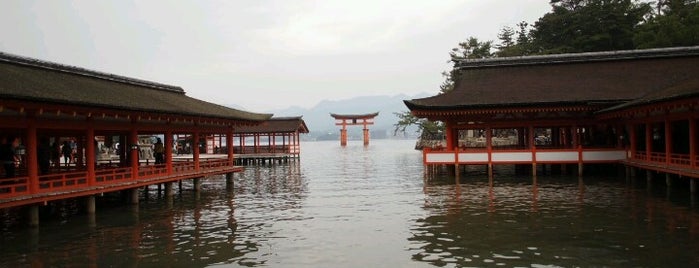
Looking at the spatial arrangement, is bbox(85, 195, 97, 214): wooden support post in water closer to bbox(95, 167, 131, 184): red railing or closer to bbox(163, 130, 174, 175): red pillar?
bbox(95, 167, 131, 184): red railing

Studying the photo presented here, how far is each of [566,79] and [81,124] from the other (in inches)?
1073

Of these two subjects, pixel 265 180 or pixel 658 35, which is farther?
pixel 658 35

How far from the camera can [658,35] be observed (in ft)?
153

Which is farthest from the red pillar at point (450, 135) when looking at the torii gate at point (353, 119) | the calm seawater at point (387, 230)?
the torii gate at point (353, 119)

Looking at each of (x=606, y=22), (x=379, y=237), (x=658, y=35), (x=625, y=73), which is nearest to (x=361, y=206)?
(x=379, y=237)

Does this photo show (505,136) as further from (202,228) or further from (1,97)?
(1,97)

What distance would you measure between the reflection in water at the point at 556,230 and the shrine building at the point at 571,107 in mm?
6372

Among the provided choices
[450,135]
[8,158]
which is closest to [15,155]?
[8,158]

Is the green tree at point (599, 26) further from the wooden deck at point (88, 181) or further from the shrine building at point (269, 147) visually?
the wooden deck at point (88, 181)

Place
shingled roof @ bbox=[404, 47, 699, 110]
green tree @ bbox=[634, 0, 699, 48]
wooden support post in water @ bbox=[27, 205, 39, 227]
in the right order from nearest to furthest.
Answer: wooden support post in water @ bbox=[27, 205, 39, 227], shingled roof @ bbox=[404, 47, 699, 110], green tree @ bbox=[634, 0, 699, 48]

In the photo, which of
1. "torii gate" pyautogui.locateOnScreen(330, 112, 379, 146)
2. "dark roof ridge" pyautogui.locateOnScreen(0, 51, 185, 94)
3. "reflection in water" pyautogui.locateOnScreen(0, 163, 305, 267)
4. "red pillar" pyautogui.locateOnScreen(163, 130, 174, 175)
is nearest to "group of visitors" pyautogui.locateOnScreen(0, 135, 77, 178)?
"reflection in water" pyautogui.locateOnScreen(0, 163, 305, 267)

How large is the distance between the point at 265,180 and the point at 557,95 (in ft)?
61.8

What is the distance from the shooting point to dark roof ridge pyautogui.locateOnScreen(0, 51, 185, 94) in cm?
2144

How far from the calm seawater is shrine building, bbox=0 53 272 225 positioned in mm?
1200
